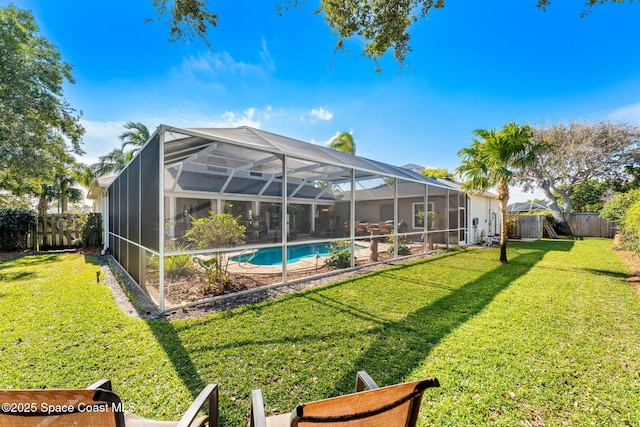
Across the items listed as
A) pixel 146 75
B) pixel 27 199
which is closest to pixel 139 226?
pixel 146 75

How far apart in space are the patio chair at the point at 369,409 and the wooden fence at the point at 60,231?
1446 cm

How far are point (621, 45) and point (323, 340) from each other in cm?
1149

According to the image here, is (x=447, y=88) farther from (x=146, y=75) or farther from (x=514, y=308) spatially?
(x=146, y=75)

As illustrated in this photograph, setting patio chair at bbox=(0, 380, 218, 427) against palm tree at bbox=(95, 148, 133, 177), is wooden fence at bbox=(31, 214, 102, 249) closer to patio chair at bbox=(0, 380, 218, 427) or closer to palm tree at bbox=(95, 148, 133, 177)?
palm tree at bbox=(95, 148, 133, 177)

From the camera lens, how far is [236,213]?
217 inches

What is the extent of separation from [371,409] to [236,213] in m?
4.87

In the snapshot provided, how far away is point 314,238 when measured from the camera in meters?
6.52

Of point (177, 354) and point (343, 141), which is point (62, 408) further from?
point (343, 141)

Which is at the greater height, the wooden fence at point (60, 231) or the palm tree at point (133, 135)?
the palm tree at point (133, 135)

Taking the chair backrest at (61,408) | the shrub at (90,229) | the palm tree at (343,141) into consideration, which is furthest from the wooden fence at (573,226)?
the shrub at (90,229)

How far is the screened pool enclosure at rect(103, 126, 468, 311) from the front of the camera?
4.64 meters

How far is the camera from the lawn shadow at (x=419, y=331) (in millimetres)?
2635

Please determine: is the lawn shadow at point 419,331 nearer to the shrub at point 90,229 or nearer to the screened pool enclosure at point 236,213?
the screened pool enclosure at point 236,213

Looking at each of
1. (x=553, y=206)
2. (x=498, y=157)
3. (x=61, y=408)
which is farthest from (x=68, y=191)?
(x=553, y=206)
